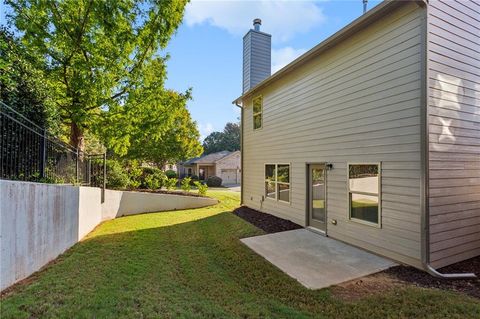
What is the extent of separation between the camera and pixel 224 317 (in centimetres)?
325

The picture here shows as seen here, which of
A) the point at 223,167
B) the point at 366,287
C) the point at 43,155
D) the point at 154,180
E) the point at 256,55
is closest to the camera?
the point at 366,287

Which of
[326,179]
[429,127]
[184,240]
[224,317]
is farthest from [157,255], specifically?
[429,127]

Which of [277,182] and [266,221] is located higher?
[277,182]

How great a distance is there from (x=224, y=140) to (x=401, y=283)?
53.8 m

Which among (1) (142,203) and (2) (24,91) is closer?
(2) (24,91)

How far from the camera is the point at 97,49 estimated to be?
28.1 feet

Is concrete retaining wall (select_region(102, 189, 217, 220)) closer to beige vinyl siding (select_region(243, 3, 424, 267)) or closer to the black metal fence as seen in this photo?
the black metal fence

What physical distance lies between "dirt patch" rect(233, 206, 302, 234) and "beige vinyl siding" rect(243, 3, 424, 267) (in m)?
0.31

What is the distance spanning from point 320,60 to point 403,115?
3.13 metres

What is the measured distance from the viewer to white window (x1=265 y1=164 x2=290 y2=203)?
904 centimetres

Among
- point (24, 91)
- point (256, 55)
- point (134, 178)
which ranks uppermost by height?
point (256, 55)

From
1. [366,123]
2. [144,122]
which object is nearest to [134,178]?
[144,122]

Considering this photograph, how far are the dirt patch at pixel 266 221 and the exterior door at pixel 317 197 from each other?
642 mm

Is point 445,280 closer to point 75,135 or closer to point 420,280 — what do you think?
point 420,280
